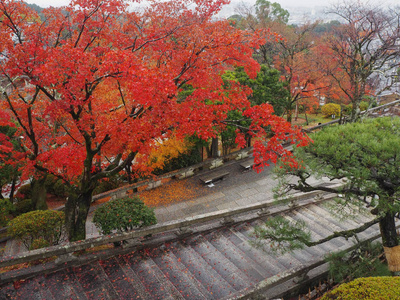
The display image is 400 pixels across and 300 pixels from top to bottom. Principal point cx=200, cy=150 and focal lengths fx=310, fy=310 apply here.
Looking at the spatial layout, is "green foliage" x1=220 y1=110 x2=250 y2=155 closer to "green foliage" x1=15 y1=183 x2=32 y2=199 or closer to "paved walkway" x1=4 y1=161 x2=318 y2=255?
"paved walkway" x1=4 y1=161 x2=318 y2=255

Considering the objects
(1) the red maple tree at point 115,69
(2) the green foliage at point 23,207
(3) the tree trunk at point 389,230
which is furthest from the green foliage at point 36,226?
(3) the tree trunk at point 389,230

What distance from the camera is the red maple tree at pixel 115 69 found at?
28.2 ft

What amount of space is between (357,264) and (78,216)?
29.0ft

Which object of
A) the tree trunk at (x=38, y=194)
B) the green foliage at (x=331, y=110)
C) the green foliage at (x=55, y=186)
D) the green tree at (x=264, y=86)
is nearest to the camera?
the tree trunk at (x=38, y=194)

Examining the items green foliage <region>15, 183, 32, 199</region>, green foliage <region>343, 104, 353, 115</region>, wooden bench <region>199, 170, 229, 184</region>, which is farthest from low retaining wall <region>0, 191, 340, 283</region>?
green foliage <region>343, 104, 353, 115</region>

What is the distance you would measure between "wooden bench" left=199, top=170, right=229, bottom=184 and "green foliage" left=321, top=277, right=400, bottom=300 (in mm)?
12077

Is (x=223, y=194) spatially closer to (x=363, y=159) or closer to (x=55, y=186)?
(x=363, y=159)

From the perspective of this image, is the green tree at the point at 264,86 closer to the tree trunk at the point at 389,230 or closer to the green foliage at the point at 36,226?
the tree trunk at the point at 389,230

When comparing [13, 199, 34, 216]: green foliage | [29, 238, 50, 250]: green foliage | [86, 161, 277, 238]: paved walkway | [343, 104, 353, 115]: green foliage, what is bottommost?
[86, 161, 277, 238]: paved walkway

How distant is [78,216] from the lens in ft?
34.1

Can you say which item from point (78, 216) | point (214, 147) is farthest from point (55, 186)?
point (214, 147)

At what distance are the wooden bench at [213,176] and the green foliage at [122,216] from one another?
826 centimetres

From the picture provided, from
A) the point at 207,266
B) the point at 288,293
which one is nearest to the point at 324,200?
the point at 288,293

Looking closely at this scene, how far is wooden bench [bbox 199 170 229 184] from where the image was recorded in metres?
18.3
